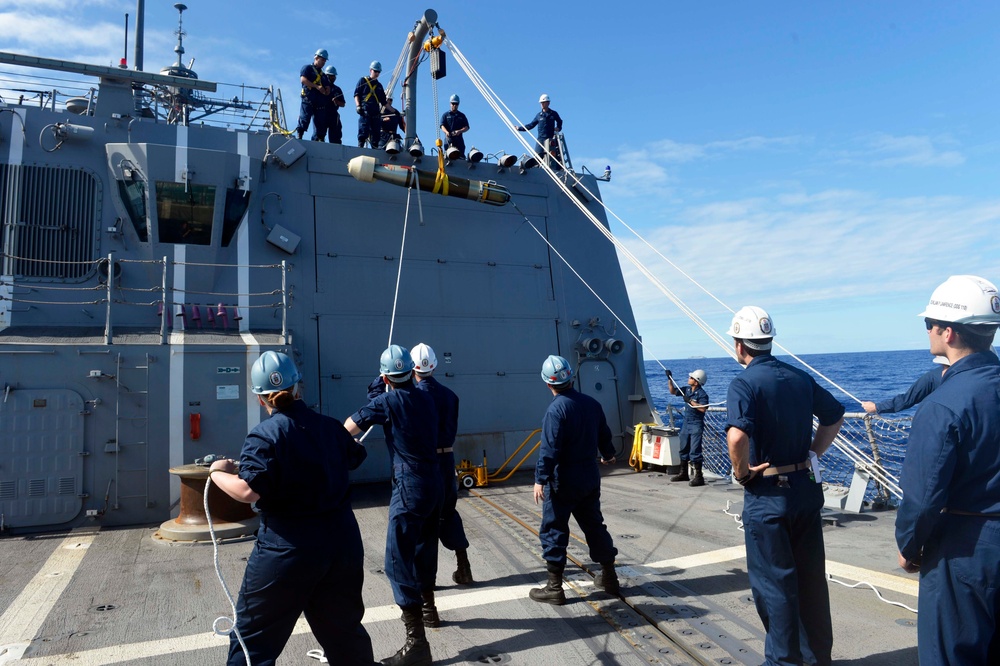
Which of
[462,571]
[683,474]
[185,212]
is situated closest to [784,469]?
[462,571]

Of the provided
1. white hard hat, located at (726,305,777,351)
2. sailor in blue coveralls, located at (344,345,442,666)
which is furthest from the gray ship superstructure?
white hard hat, located at (726,305,777,351)

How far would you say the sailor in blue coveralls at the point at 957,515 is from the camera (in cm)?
228

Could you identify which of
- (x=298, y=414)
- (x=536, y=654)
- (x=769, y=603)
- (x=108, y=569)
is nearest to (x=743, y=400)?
(x=769, y=603)

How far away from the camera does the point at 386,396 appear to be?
405cm

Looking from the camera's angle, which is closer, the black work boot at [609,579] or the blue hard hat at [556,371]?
the black work boot at [609,579]

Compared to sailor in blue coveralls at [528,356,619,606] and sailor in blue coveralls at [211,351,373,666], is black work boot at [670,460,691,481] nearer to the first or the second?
sailor in blue coveralls at [528,356,619,606]

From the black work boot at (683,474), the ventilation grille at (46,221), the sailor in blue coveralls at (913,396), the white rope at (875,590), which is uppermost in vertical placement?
the ventilation grille at (46,221)

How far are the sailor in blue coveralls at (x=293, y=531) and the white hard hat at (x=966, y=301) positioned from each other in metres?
2.58

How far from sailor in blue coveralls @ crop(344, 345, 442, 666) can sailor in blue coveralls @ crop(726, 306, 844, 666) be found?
1843 mm

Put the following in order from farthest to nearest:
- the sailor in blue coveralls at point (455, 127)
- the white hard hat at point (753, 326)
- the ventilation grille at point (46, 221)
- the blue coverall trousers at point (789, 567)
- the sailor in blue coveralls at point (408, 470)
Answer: the sailor in blue coveralls at point (455, 127) → the ventilation grille at point (46, 221) → the sailor in blue coveralls at point (408, 470) → the white hard hat at point (753, 326) → the blue coverall trousers at point (789, 567)

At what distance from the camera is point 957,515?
7.76 ft

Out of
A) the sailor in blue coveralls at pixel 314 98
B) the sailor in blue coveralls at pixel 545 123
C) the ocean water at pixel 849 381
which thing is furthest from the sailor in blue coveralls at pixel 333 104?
the ocean water at pixel 849 381

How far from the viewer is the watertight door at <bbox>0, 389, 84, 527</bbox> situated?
6.07m

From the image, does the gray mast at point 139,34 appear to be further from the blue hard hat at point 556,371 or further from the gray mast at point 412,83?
the blue hard hat at point 556,371
